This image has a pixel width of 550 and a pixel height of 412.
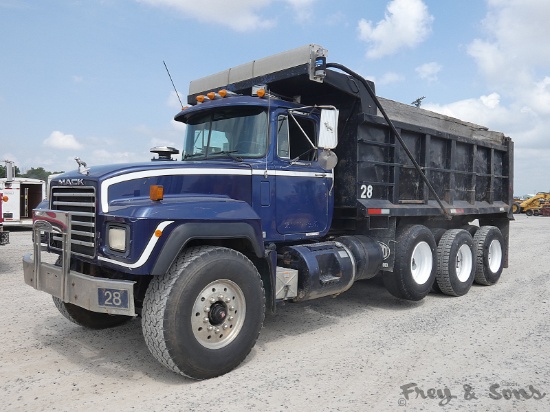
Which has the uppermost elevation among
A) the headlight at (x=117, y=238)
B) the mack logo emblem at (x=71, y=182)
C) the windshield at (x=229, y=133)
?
the windshield at (x=229, y=133)

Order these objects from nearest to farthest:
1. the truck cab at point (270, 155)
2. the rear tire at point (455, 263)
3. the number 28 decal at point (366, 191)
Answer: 1. the truck cab at point (270, 155)
2. the number 28 decal at point (366, 191)
3. the rear tire at point (455, 263)

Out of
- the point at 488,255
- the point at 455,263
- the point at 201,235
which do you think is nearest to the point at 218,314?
the point at 201,235

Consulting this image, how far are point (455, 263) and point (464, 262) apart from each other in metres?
0.59

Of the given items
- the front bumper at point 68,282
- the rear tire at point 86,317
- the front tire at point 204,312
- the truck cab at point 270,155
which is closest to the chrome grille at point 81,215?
the front bumper at point 68,282

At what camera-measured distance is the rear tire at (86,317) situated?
5.27 meters

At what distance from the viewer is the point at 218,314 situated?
13.9 ft

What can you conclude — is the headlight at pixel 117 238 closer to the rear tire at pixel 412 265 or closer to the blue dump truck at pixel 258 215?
the blue dump truck at pixel 258 215

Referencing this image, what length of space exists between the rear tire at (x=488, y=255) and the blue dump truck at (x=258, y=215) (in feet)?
0.17

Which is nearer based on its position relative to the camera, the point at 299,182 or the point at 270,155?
the point at 270,155

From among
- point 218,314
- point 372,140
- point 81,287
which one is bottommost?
point 218,314

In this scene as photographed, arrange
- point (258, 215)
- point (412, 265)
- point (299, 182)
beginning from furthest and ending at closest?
point (412, 265)
point (299, 182)
point (258, 215)

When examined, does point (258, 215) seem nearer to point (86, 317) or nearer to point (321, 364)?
point (321, 364)

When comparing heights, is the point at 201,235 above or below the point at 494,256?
above

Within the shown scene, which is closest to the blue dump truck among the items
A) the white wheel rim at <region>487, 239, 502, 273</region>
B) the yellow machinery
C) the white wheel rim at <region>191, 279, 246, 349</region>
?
the white wheel rim at <region>191, 279, 246, 349</region>
